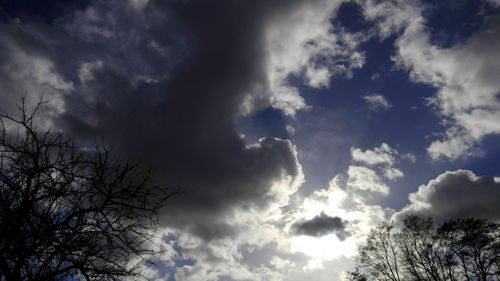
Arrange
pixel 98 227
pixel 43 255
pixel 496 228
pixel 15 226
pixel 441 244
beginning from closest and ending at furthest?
pixel 15 226, pixel 43 255, pixel 98 227, pixel 496 228, pixel 441 244

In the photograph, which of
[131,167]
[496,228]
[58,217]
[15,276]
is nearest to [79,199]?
[58,217]

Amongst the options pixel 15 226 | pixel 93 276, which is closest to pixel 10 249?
pixel 15 226

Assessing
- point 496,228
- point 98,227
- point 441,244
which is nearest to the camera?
point 98,227

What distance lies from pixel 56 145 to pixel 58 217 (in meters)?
0.95

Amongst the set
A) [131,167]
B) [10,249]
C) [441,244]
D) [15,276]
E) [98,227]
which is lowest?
[15,276]

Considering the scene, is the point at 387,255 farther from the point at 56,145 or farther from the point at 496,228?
the point at 56,145

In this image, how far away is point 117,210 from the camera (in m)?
4.59

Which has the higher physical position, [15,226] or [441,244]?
[441,244]

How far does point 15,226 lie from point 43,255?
72cm

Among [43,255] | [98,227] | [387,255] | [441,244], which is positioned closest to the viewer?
[43,255]

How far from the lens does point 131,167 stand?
4520 mm

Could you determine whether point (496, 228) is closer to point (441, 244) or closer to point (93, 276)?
point (441, 244)

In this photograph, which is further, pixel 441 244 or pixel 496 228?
pixel 441 244

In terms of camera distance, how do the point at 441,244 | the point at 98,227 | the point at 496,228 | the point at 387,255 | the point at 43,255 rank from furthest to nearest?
1. the point at 387,255
2. the point at 441,244
3. the point at 496,228
4. the point at 98,227
5. the point at 43,255
